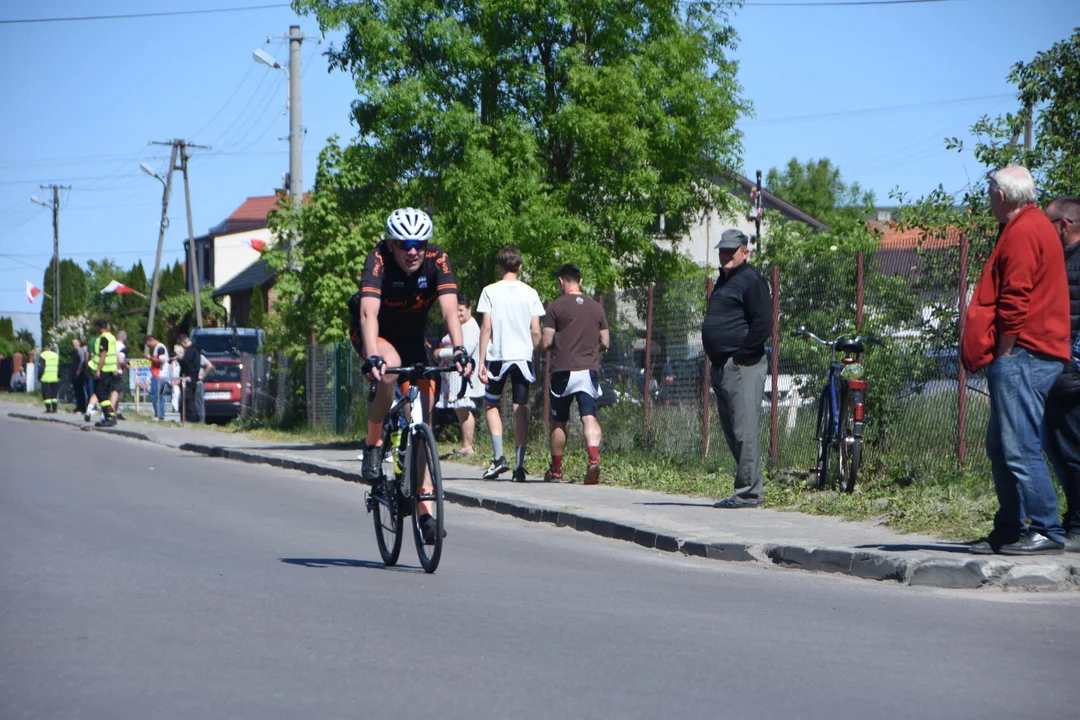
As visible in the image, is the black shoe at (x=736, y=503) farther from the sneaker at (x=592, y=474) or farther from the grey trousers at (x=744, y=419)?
the sneaker at (x=592, y=474)

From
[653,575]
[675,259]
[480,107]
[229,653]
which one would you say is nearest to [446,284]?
[653,575]

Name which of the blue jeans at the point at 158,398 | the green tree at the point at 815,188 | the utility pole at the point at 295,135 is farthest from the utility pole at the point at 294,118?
the green tree at the point at 815,188

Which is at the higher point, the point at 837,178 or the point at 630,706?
the point at 837,178

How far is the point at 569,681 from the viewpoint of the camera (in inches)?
192

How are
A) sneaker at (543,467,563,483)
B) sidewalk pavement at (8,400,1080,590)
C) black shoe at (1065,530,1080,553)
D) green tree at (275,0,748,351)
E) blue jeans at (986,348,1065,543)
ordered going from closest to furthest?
sidewalk pavement at (8,400,1080,590), blue jeans at (986,348,1065,543), black shoe at (1065,530,1080,553), sneaker at (543,467,563,483), green tree at (275,0,748,351)

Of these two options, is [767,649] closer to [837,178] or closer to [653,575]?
[653,575]

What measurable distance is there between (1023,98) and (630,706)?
11.8 m

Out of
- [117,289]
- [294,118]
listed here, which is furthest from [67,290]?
[294,118]

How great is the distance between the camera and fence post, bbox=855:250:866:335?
11711mm

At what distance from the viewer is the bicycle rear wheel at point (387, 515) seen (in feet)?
25.4

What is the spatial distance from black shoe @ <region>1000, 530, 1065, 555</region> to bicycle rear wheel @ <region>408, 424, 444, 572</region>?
9.96 ft

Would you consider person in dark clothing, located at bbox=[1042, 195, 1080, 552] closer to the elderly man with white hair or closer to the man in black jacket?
the elderly man with white hair

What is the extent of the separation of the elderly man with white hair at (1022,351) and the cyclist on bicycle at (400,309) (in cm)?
284

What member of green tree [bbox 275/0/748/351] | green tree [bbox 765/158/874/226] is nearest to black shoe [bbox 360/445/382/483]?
green tree [bbox 275/0/748/351]
